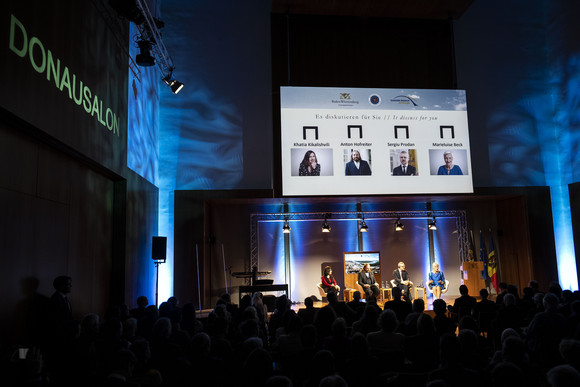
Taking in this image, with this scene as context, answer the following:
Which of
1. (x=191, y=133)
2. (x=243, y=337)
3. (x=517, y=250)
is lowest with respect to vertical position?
(x=243, y=337)

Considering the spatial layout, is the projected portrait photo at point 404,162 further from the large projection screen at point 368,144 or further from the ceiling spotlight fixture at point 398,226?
the ceiling spotlight fixture at point 398,226

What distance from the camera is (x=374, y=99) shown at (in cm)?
1127

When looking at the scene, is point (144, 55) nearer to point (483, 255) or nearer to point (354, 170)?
point (354, 170)

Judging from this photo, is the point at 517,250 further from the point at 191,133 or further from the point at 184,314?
the point at 184,314

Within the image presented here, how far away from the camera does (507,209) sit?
1261 centimetres

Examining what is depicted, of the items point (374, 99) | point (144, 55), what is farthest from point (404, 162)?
point (144, 55)

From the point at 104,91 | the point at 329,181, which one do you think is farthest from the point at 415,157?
the point at 104,91

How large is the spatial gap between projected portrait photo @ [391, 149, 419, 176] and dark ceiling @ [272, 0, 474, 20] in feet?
11.6

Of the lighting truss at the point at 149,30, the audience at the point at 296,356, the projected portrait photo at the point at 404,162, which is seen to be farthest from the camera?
the projected portrait photo at the point at 404,162

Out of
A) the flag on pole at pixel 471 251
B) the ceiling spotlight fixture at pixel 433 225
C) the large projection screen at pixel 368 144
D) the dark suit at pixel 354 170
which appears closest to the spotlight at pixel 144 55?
the large projection screen at pixel 368 144

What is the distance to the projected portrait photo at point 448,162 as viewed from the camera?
11117mm

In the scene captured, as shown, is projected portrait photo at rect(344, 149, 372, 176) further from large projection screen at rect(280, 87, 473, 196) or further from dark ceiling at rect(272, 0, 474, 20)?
dark ceiling at rect(272, 0, 474, 20)

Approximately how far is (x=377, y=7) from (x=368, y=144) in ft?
11.1

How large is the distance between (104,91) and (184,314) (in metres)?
3.78
